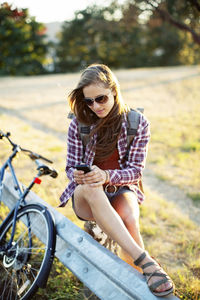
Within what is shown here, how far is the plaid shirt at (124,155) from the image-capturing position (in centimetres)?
267

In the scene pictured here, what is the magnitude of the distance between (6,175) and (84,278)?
1.71 m

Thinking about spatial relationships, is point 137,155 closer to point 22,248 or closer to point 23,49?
point 22,248

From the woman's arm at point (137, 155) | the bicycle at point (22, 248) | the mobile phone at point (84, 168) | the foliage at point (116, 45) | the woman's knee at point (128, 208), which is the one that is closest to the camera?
the mobile phone at point (84, 168)

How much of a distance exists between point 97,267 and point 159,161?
4.44 meters

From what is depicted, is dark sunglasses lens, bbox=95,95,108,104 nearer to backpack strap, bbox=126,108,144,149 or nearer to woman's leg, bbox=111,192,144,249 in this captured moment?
backpack strap, bbox=126,108,144,149

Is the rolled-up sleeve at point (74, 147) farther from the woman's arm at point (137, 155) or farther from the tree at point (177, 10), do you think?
the tree at point (177, 10)

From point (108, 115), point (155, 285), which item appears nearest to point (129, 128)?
point (108, 115)

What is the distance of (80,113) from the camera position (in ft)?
9.08

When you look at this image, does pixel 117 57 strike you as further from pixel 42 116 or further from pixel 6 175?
pixel 6 175

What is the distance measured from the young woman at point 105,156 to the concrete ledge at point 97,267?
201 millimetres

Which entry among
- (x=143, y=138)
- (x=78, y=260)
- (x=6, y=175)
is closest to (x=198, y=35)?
(x=143, y=138)

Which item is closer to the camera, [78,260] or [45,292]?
[78,260]

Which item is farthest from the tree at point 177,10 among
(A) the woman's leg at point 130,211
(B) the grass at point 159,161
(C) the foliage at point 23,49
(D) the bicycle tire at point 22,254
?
(C) the foliage at point 23,49

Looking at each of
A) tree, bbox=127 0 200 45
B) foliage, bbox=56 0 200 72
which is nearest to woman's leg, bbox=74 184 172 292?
tree, bbox=127 0 200 45
